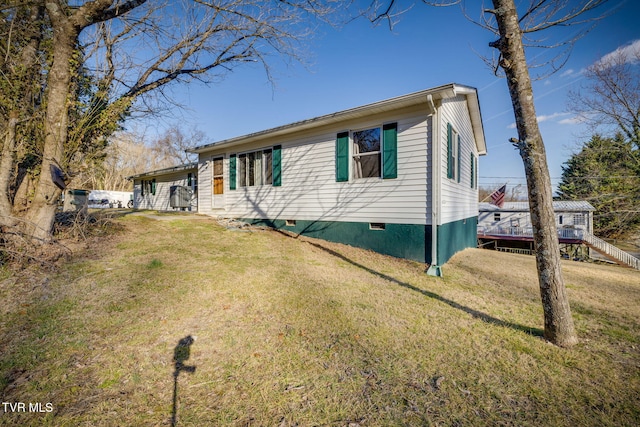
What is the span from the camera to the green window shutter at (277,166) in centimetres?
895

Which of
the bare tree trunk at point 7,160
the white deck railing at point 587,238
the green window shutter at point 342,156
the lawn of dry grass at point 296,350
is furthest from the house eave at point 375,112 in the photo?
the white deck railing at point 587,238

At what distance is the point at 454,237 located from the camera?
25.6 feet

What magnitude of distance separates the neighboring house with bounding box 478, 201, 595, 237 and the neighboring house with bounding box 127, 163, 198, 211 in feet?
69.4

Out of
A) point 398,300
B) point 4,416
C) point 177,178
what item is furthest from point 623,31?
point 177,178

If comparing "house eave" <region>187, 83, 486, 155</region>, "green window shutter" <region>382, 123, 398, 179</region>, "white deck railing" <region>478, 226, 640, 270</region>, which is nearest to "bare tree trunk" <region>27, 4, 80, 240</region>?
"house eave" <region>187, 83, 486, 155</region>

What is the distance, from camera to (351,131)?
7391mm

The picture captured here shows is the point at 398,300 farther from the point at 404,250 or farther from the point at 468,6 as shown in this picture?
the point at 468,6

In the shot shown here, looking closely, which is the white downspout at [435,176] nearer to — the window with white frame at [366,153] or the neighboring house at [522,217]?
the window with white frame at [366,153]

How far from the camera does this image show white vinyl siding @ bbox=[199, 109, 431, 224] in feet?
21.3

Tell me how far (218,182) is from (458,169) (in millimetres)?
8596

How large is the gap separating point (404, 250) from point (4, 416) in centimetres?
634

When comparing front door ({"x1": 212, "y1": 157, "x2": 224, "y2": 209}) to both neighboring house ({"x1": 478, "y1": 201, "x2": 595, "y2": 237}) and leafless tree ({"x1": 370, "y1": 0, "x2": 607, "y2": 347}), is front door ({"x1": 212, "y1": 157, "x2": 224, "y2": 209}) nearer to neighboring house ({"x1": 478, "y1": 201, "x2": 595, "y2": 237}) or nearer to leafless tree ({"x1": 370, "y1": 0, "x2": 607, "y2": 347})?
leafless tree ({"x1": 370, "y1": 0, "x2": 607, "y2": 347})

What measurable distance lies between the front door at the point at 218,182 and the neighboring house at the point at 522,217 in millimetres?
20219

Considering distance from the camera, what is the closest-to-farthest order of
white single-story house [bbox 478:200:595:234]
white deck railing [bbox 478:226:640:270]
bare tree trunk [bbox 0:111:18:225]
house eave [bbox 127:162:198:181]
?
1. bare tree trunk [bbox 0:111:18:225]
2. white deck railing [bbox 478:226:640:270]
3. house eave [bbox 127:162:198:181]
4. white single-story house [bbox 478:200:595:234]
